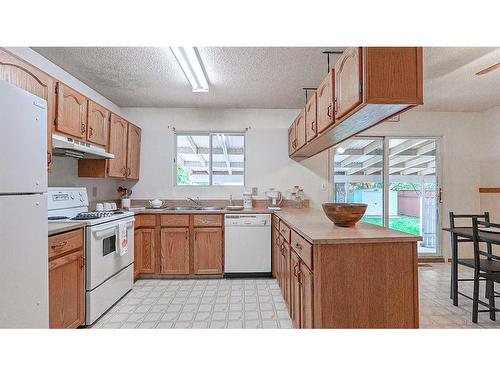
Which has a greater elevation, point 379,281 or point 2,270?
point 2,270

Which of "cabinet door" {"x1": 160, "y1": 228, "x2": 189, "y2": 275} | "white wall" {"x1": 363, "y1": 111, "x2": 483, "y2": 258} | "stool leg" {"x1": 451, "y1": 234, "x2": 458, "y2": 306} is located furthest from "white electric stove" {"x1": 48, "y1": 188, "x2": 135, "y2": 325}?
"white wall" {"x1": 363, "y1": 111, "x2": 483, "y2": 258}

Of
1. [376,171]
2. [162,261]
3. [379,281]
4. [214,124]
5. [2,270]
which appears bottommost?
[162,261]

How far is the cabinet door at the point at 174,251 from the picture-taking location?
3373mm

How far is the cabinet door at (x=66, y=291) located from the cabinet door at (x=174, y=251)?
1289mm

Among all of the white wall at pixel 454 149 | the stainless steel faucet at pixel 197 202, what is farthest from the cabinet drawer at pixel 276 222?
the white wall at pixel 454 149

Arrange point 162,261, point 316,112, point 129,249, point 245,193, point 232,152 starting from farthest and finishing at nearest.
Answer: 1. point 232,152
2. point 245,193
3. point 162,261
4. point 129,249
5. point 316,112

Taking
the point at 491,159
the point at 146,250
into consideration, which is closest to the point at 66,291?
the point at 146,250

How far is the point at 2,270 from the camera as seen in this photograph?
1197 millimetres

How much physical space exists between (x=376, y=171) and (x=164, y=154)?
342 cm

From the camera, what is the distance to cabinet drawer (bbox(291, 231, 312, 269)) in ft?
4.94

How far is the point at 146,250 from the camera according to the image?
3.37 m

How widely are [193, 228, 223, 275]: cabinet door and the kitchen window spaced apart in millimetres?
952
